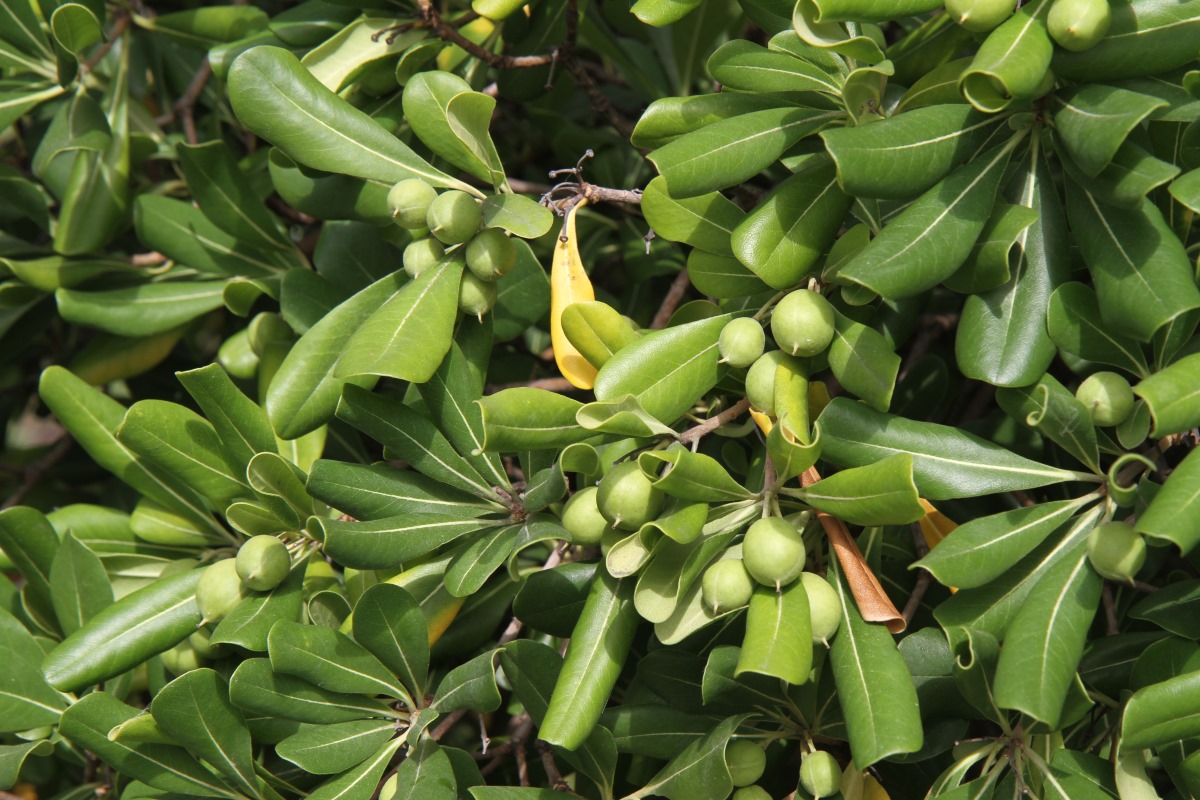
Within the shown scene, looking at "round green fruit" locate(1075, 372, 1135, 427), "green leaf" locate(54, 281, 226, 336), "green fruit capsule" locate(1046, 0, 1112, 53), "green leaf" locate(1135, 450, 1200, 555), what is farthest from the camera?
"green leaf" locate(54, 281, 226, 336)

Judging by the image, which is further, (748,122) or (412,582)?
(412,582)

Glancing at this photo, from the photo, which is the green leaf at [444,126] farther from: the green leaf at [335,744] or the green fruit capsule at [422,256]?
Result: the green leaf at [335,744]

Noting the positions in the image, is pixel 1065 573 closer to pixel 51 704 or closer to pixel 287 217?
pixel 51 704

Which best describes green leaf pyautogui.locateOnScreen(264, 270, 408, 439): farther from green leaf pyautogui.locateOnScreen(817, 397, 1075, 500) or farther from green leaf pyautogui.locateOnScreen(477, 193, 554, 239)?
green leaf pyautogui.locateOnScreen(817, 397, 1075, 500)

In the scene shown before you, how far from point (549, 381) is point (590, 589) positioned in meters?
0.61

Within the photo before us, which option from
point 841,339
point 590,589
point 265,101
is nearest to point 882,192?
point 841,339

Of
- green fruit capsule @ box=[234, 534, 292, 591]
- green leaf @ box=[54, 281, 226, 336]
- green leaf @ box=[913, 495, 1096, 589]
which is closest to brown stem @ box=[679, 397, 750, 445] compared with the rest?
green leaf @ box=[913, 495, 1096, 589]

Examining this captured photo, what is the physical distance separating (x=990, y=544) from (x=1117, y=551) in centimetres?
14

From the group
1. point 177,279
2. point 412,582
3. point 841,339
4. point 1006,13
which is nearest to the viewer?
point 1006,13

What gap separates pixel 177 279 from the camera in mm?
2324

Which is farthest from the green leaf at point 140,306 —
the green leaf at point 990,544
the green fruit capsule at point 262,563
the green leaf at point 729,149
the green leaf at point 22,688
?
the green leaf at point 990,544

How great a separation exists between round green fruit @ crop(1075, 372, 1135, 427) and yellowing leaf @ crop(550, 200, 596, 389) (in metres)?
0.66

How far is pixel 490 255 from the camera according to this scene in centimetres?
150

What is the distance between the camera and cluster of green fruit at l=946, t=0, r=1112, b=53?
1.15 metres
